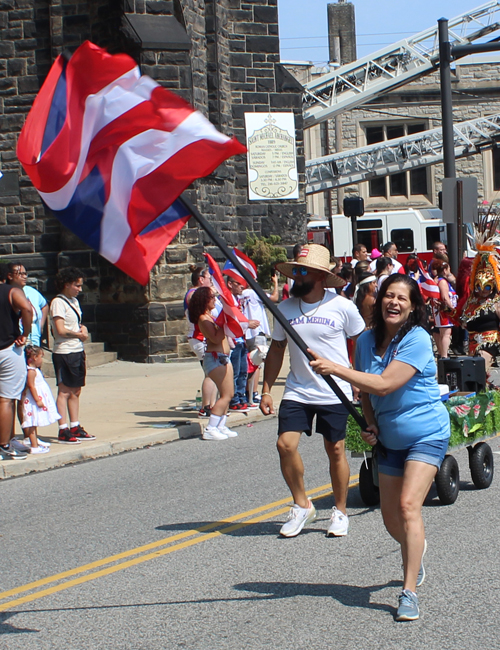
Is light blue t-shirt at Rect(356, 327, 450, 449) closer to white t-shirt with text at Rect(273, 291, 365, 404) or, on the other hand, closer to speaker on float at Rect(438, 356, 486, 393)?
white t-shirt with text at Rect(273, 291, 365, 404)

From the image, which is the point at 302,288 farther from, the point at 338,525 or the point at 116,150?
the point at 116,150

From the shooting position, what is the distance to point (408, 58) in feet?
96.2

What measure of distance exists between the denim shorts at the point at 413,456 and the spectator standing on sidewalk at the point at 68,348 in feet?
18.8

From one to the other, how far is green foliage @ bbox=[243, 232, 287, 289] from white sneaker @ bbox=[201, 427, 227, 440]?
34.8 feet

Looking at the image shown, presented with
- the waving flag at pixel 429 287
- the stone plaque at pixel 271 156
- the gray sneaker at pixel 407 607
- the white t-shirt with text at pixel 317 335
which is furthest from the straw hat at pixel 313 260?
the stone plaque at pixel 271 156

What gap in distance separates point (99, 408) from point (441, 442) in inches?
327

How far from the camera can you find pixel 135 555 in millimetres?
5961

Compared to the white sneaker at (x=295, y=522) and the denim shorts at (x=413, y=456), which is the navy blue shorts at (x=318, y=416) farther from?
the denim shorts at (x=413, y=456)

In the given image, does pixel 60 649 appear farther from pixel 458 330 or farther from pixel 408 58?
pixel 408 58

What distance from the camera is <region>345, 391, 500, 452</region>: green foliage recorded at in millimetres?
7047

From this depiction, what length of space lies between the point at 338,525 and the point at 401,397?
171 cm

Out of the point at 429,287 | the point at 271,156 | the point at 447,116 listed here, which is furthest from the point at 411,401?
the point at 271,156

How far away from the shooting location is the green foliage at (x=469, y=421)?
7.05 meters

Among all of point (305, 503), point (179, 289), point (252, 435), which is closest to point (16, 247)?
point (179, 289)
